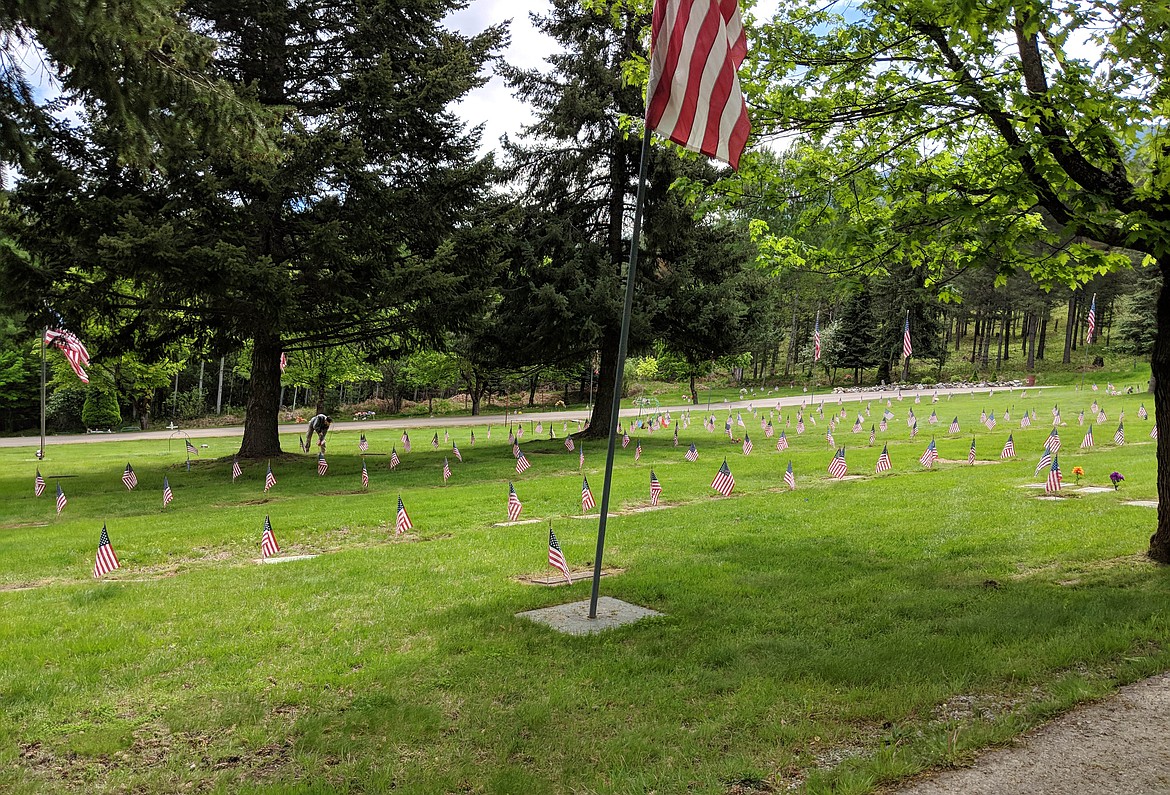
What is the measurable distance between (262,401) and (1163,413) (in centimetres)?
2024

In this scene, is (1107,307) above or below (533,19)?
below

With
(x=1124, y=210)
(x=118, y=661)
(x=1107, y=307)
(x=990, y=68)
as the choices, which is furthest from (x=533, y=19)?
(x=1107, y=307)

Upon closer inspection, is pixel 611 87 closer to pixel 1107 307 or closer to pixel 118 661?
pixel 118 661

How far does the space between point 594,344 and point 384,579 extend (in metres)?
18.1

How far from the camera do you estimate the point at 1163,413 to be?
7.75m

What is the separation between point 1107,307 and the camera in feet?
217

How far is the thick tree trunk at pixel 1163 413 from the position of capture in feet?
25.2

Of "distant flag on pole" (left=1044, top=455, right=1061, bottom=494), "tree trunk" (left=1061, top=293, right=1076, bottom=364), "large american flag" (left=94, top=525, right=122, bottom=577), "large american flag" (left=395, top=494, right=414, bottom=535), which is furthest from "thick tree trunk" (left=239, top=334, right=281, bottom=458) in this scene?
"tree trunk" (left=1061, top=293, right=1076, bottom=364)

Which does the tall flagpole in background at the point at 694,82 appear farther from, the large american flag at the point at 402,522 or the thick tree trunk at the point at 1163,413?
the large american flag at the point at 402,522

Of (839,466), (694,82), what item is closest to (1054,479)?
(839,466)

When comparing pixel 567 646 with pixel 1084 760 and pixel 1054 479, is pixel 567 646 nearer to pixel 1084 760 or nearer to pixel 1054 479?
pixel 1084 760

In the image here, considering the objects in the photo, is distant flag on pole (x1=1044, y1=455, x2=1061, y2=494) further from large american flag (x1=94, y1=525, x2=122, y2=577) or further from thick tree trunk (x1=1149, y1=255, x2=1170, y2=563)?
large american flag (x1=94, y1=525, x2=122, y2=577)

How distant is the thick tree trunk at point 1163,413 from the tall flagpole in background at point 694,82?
507 centimetres

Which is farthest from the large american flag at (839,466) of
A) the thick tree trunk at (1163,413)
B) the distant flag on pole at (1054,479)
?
the thick tree trunk at (1163,413)
